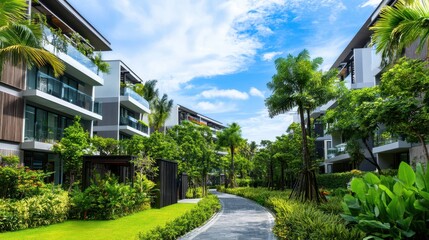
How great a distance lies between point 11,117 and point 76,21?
9349 millimetres

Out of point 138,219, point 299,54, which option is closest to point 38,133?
point 138,219

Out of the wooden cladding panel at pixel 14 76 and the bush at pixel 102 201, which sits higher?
the wooden cladding panel at pixel 14 76

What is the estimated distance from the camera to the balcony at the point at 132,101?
3496 centimetres

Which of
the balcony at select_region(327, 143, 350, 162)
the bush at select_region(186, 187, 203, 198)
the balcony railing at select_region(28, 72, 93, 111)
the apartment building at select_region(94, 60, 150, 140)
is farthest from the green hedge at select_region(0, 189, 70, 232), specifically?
the balcony at select_region(327, 143, 350, 162)

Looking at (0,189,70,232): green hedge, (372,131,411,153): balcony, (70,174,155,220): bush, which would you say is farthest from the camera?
(372,131,411,153): balcony

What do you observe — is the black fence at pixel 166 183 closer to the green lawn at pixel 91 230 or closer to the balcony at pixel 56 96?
the green lawn at pixel 91 230

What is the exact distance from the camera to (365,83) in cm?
3272

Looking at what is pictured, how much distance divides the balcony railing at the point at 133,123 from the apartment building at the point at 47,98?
6.40m

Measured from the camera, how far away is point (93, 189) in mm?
15781

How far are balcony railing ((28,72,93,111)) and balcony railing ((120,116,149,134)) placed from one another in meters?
8.57

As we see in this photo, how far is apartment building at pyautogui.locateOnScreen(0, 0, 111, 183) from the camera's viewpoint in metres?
20.0

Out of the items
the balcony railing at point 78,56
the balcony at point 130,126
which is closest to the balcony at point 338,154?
the balcony at point 130,126

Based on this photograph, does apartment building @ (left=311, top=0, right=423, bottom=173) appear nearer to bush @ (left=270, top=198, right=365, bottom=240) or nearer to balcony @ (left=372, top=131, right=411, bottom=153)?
balcony @ (left=372, top=131, right=411, bottom=153)

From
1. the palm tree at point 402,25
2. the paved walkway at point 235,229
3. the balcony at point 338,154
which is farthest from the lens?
the balcony at point 338,154
